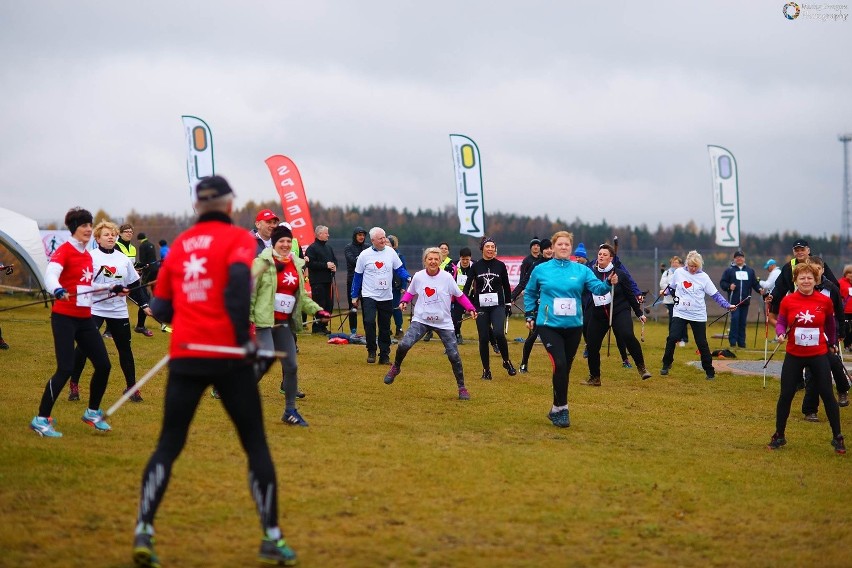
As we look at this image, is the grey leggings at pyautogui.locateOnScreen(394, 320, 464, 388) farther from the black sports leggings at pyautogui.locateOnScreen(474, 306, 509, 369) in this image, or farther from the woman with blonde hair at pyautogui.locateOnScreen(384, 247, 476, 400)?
the black sports leggings at pyautogui.locateOnScreen(474, 306, 509, 369)

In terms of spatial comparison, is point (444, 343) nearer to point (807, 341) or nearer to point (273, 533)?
point (807, 341)

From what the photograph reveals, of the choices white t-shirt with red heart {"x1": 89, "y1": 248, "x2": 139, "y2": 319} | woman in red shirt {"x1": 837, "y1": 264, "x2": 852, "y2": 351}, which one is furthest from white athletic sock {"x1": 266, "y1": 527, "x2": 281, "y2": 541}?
woman in red shirt {"x1": 837, "y1": 264, "x2": 852, "y2": 351}

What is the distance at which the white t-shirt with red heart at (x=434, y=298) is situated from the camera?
12086 millimetres

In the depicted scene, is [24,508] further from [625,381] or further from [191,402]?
[625,381]

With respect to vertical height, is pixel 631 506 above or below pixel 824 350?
below

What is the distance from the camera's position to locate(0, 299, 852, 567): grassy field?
5.68 meters

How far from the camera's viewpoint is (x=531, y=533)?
605 cm

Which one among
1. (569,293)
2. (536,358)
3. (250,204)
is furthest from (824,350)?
(250,204)

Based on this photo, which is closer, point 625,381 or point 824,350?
point 824,350

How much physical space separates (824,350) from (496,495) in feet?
14.0

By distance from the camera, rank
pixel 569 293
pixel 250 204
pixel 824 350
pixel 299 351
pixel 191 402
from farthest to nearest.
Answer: pixel 250 204 → pixel 299 351 → pixel 569 293 → pixel 824 350 → pixel 191 402

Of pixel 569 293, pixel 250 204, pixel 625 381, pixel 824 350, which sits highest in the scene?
pixel 250 204

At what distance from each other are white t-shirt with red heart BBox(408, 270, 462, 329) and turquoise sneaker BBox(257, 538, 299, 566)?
694 cm

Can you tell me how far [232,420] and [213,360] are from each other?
0.37m
